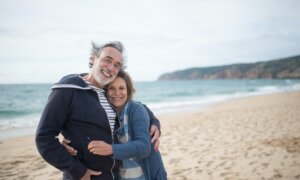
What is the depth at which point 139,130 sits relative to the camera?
7.21ft

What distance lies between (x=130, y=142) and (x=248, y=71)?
434 feet

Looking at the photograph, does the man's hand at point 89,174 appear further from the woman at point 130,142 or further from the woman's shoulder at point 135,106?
the woman's shoulder at point 135,106

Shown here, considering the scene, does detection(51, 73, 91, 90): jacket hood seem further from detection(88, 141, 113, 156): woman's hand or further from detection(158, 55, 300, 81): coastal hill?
detection(158, 55, 300, 81): coastal hill

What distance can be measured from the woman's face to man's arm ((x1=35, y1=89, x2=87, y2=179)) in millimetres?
609

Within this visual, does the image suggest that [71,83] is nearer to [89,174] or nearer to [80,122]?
[80,122]

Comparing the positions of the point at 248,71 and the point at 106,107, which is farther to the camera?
the point at 248,71

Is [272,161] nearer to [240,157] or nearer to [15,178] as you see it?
[240,157]

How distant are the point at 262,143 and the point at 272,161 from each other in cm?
153

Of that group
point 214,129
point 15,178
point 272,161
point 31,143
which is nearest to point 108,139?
point 15,178

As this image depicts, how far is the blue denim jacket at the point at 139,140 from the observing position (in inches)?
83.4

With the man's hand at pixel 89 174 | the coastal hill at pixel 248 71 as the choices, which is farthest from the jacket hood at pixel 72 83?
the coastal hill at pixel 248 71

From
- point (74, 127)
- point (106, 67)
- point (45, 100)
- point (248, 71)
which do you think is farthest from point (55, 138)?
point (248, 71)

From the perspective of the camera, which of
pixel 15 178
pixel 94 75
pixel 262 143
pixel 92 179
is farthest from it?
pixel 262 143

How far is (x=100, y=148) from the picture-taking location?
1.98m
